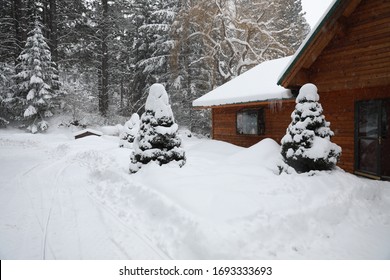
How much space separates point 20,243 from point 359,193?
7.45 m

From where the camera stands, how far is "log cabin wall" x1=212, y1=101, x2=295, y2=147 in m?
11.2

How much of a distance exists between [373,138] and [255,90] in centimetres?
A: 518

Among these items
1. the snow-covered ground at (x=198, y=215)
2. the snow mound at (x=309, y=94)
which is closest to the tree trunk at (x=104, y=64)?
the snow-covered ground at (x=198, y=215)

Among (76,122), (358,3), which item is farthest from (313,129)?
(76,122)

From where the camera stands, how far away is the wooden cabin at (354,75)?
752cm

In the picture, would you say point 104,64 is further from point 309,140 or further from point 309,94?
point 309,140

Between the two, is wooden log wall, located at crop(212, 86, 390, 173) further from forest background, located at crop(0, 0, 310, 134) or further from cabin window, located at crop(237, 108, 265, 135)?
forest background, located at crop(0, 0, 310, 134)

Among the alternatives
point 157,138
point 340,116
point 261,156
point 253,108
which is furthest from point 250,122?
point 157,138

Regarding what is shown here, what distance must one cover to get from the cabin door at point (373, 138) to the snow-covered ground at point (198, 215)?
1439 mm

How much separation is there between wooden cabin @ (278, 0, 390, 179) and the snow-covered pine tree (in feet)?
71.3

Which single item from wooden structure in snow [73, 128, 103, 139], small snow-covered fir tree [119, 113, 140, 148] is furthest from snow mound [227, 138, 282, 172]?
wooden structure in snow [73, 128, 103, 139]

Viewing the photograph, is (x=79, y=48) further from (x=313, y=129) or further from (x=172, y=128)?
(x=313, y=129)

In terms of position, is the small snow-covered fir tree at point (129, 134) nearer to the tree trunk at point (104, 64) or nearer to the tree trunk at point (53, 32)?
the tree trunk at point (104, 64)

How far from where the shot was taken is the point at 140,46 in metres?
28.3
